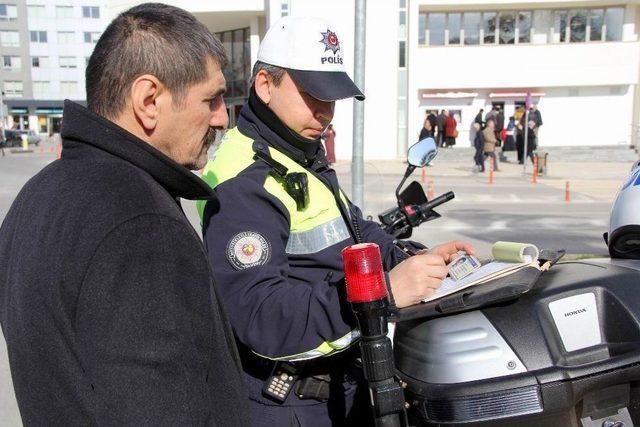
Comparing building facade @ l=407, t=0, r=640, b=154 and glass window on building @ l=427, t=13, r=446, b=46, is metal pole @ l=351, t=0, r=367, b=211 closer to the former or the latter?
building facade @ l=407, t=0, r=640, b=154

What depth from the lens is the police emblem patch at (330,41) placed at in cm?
187

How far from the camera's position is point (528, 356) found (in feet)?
5.50

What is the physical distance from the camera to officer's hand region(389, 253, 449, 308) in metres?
1.62

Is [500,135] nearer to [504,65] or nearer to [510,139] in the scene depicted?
[510,139]

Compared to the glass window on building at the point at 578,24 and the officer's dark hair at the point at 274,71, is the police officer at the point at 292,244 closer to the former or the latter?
the officer's dark hair at the point at 274,71

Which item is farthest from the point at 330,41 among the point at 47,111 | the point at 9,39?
the point at 9,39

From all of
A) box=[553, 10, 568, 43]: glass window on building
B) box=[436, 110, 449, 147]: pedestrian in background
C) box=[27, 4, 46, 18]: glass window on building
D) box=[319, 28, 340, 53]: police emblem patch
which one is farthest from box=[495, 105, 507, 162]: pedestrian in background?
box=[27, 4, 46, 18]: glass window on building

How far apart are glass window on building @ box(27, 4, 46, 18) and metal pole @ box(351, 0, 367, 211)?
8119cm

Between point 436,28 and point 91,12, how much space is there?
183ft

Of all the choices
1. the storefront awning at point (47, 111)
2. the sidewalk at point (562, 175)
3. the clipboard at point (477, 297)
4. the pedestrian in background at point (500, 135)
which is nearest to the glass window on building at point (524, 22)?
the pedestrian in background at point (500, 135)

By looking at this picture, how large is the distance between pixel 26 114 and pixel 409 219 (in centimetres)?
8372

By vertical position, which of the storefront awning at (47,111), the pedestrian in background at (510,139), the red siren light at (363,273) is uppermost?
the storefront awning at (47,111)

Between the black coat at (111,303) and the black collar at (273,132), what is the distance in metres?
0.72

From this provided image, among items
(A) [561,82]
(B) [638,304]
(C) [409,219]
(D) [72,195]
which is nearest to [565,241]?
(C) [409,219]
